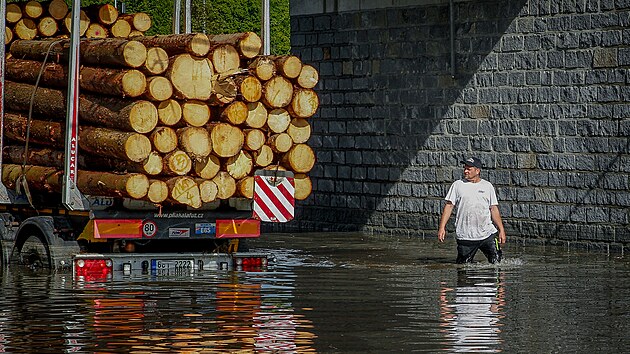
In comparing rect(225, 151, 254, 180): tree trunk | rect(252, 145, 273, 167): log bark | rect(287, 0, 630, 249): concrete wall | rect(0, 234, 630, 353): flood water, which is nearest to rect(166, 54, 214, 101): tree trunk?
rect(225, 151, 254, 180): tree trunk

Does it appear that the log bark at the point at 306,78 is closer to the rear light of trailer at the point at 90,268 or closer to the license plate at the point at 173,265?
the license plate at the point at 173,265

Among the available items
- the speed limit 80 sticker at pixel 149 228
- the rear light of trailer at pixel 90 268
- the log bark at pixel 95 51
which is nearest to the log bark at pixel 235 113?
the log bark at pixel 95 51

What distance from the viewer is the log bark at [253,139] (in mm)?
18453

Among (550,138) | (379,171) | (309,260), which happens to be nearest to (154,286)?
(309,260)

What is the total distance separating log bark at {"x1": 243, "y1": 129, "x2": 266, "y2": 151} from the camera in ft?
60.5

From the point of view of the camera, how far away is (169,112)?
17.8 meters

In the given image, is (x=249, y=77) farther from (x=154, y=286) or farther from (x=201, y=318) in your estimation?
(x=201, y=318)

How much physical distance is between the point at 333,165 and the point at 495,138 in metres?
4.50

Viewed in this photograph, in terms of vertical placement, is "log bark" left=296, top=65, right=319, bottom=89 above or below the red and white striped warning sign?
above

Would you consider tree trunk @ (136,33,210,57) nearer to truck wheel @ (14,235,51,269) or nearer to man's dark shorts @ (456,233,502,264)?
truck wheel @ (14,235,51,269)

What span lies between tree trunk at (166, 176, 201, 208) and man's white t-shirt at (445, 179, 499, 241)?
351cm

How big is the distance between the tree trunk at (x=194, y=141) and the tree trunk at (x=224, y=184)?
0.43 metres

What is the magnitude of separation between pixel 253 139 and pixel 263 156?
311 mm

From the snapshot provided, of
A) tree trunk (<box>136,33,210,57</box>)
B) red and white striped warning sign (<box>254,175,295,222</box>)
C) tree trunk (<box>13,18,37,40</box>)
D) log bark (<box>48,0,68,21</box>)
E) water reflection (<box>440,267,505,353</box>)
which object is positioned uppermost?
log bark (<box>48,0,68,21</box>)
